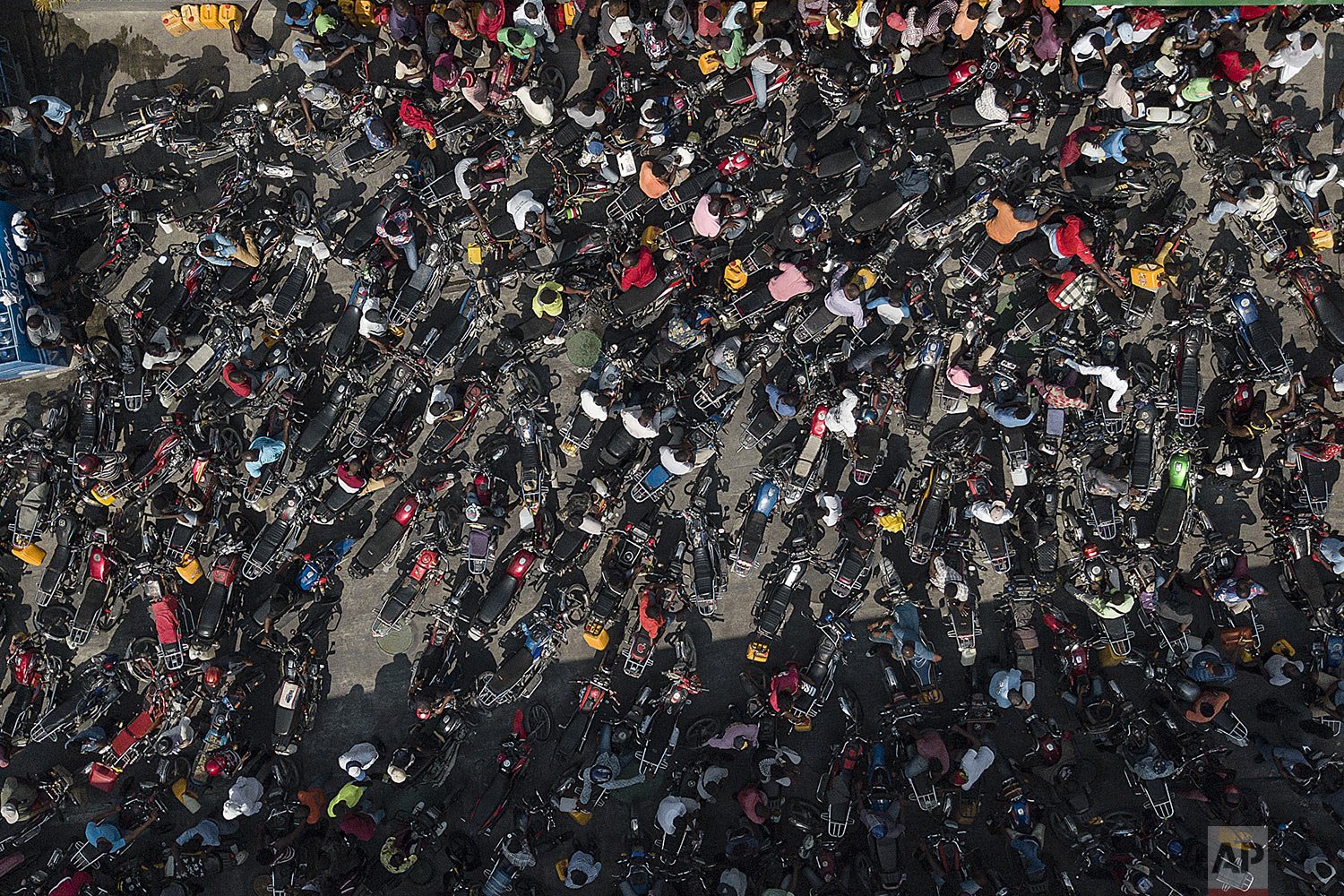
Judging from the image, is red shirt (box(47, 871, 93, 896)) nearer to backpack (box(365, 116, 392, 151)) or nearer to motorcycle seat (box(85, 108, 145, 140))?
motorcycle seat (box(85, 108, 145, 140))

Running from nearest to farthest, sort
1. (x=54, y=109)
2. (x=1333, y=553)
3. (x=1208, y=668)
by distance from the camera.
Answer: (x=1333, y=553) → (x=1208, y=668) → (x=54, y=109)

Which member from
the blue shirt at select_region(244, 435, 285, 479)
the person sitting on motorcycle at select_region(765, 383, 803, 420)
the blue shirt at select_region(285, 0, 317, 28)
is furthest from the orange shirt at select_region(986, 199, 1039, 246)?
the blue shirt at select_region(244, 435, 285, 479)

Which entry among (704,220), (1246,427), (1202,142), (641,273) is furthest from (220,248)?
(1246,427)

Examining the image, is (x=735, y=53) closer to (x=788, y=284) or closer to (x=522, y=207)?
(x=788, y=284)

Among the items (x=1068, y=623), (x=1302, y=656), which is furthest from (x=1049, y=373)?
(x=1302, y=656)

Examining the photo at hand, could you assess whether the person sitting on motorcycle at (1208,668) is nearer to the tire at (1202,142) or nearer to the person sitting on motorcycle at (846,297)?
the person sitting on motorcycle at (846,297)

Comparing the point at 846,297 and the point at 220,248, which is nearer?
the point at 846,297

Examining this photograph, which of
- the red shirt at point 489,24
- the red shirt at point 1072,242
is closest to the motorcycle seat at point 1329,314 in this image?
the red shirt at point 1072,242
